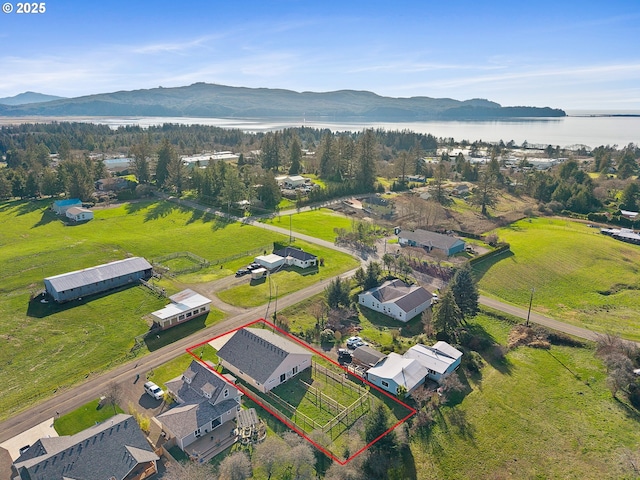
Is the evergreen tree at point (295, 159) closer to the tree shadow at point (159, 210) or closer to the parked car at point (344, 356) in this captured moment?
the tree shadow at point (159, 210)

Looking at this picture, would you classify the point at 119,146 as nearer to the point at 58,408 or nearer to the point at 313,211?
the point at 313,211

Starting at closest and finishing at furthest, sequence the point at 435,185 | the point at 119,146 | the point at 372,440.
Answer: the point at 372,440 < the point at 435,185 < the point at 119,146

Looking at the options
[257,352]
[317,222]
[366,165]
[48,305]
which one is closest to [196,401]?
[257,352]

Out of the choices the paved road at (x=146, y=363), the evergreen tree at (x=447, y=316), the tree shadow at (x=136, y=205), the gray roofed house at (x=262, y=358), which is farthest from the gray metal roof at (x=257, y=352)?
the tree shadow at (x=136, y=205)

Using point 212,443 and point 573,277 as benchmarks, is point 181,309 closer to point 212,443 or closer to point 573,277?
point 212,443

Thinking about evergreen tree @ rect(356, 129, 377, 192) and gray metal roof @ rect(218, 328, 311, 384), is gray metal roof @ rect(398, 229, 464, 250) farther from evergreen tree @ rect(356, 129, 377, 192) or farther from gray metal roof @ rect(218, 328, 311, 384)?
evergreen tree @ rect(356, 129, 377, 192)

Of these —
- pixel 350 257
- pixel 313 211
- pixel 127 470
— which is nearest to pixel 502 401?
pixel 127 470

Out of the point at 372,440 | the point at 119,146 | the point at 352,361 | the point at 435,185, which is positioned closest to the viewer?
the point at 372,440
